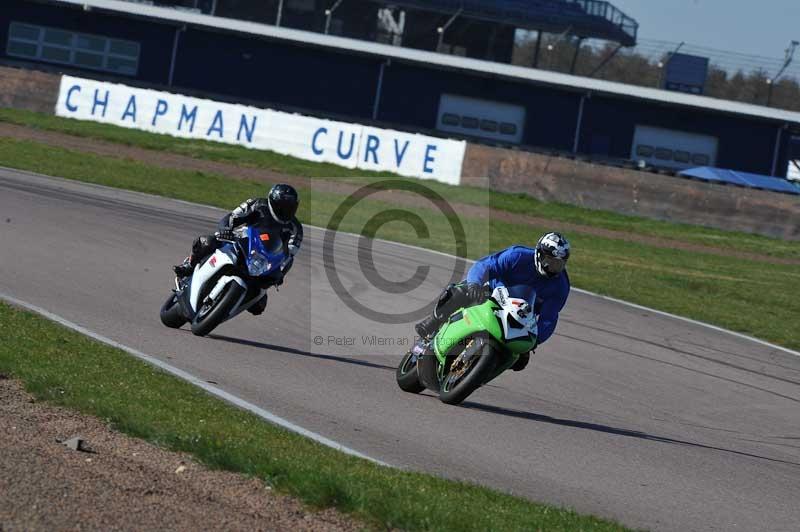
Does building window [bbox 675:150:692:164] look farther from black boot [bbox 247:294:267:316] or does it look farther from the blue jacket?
the blue jacket

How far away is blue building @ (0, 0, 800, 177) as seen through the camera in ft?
159

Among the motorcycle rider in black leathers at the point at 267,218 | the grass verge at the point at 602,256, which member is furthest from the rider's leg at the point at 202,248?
the grass verge at the point at 602,256

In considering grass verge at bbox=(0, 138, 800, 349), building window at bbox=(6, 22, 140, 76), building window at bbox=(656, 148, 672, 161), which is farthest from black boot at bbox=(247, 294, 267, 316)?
building window at bbox=(656, 148, 672, 161)

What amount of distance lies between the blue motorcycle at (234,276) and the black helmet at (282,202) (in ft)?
0.50

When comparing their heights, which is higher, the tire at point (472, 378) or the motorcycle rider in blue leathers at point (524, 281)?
the motorcycle rider in blue leathers at point (524, 281)

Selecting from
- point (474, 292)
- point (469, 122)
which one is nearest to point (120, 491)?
point (474, 292)

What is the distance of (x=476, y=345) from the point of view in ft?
30.6

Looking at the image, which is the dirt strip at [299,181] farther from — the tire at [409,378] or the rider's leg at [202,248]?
the tire at [409,378]

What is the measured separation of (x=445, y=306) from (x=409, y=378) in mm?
729

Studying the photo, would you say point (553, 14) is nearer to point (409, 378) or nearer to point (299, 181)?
point (299, 181)

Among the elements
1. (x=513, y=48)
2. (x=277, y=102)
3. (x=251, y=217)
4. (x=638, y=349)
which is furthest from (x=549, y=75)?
(x=251, y=217)

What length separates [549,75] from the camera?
48594 mm

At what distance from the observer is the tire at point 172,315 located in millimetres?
11555

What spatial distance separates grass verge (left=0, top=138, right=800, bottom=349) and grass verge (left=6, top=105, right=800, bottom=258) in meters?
1.00
